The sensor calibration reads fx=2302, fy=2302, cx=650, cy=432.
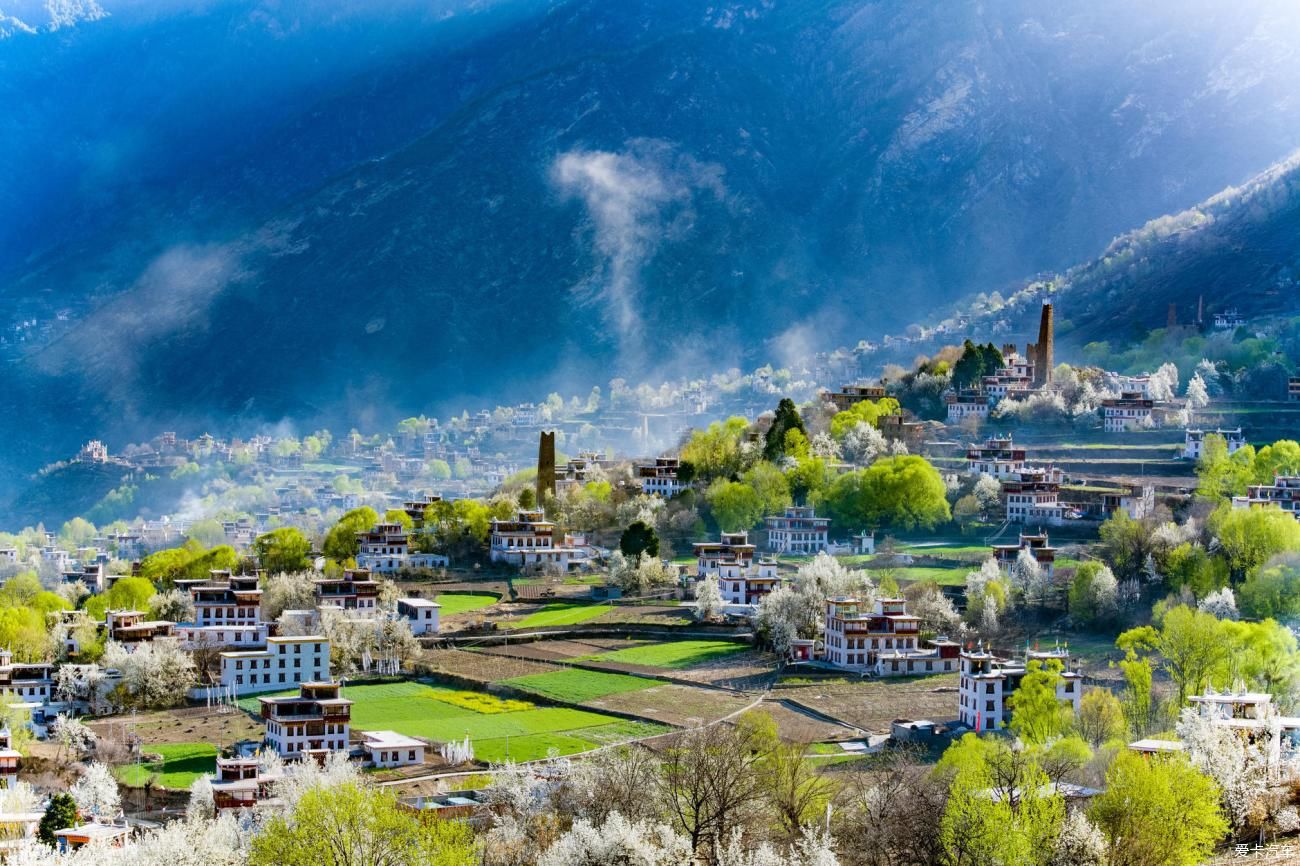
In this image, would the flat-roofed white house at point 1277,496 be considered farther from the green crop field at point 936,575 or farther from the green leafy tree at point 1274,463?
the green crop field at point 936,575

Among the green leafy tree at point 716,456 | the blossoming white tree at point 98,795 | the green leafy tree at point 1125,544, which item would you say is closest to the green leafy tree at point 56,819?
the blossoming white tree at point 98,795

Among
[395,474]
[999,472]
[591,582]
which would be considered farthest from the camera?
[395,474]

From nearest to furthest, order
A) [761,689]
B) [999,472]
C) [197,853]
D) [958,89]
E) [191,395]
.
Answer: [197,853], [761,689], [999,472], [191,395], [958,89]

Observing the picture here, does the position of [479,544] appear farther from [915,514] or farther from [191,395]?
[191,395]

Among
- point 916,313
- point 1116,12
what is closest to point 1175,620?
point 916,313

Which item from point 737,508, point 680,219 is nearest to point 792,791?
point 737,508
